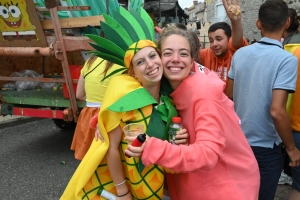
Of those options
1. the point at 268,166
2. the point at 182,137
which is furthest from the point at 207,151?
the point at 268,166

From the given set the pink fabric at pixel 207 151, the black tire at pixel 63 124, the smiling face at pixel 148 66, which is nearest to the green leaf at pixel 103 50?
the smiling face at pixel 148 66

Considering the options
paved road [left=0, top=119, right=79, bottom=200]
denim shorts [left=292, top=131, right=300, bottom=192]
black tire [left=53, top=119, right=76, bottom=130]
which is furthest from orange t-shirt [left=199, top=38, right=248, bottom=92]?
black tire [left=53, top=119, right=76, bottom=130]

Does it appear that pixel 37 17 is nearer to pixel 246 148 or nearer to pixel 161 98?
pixel 161 98

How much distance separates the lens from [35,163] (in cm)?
436

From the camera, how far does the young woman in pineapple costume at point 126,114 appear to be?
59.7 inches

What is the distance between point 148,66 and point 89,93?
5.25 ft

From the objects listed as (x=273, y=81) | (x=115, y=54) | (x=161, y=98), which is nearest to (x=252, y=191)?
(x=161, y=98)

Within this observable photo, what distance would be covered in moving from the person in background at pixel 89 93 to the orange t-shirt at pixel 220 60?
39.9 inches

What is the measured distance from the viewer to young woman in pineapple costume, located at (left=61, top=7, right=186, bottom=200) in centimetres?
152

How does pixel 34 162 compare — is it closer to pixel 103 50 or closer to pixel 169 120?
pixel 103 50

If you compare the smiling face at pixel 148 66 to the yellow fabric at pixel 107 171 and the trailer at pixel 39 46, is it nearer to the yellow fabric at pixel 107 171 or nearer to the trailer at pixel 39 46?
the yellow fabric at pixel 107 171

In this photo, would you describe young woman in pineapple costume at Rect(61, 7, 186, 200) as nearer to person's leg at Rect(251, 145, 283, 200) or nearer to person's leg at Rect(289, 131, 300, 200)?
person's leg at Rect(251, 145, 283, 200)

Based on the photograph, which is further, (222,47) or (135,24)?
(222,47)

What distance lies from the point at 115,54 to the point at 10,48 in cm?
263
